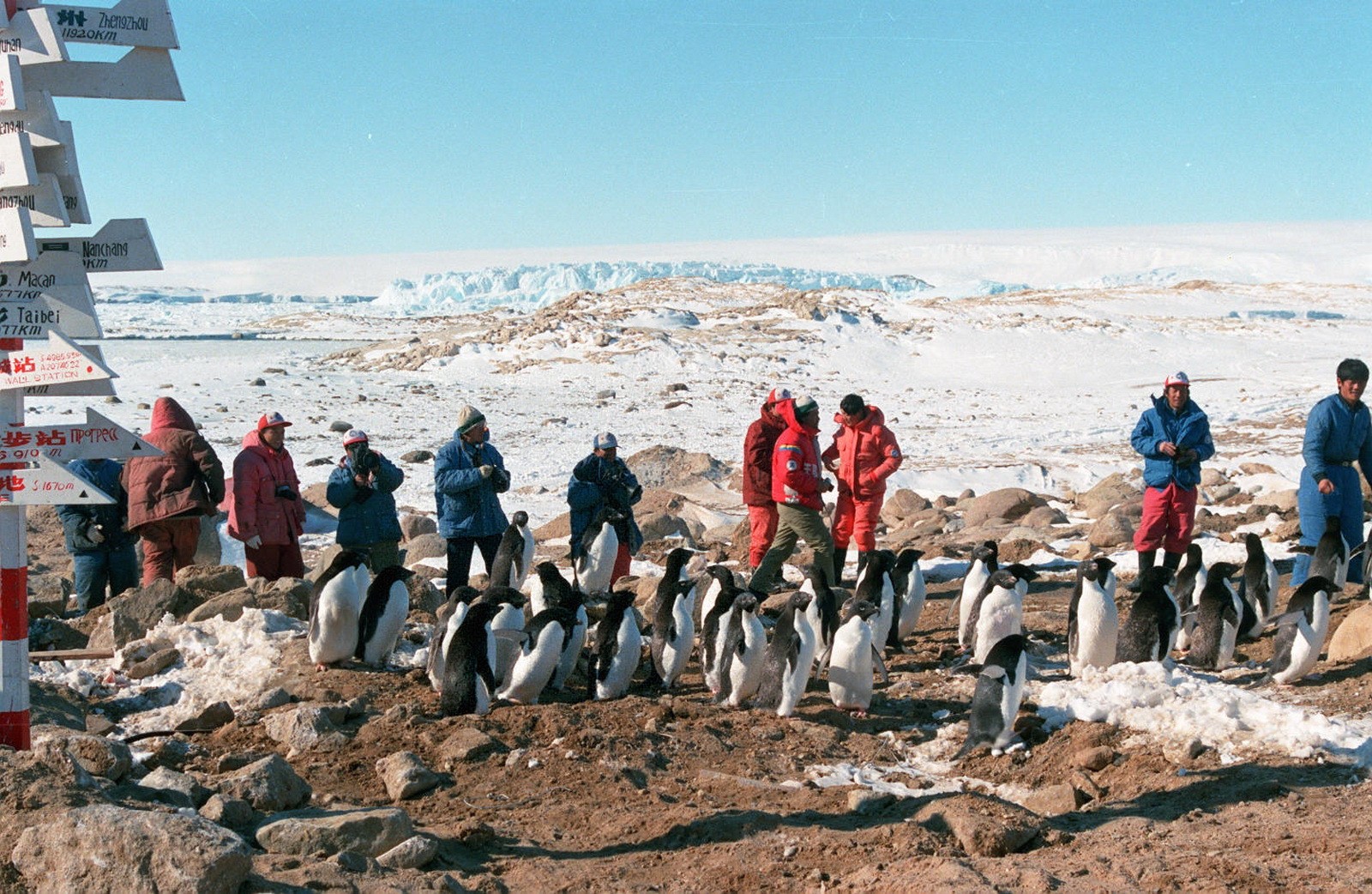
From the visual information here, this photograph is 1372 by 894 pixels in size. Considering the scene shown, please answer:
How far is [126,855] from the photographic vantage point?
336 centimetres

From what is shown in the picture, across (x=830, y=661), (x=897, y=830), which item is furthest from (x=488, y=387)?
(x=897, y=830)

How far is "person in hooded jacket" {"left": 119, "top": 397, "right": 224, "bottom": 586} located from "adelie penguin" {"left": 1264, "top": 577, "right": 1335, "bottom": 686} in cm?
647

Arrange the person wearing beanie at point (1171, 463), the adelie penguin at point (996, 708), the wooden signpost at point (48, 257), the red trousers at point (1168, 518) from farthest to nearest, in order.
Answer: the red trousers at point (1168, 518), the person wearing beanie at point (1171, 463), the adelie penguin at point (996, 708), the wooden signpost at point (48, 257)

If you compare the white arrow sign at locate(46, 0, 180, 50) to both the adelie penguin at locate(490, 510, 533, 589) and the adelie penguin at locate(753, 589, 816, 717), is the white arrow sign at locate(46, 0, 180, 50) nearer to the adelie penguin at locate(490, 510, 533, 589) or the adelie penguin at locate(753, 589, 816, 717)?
the adelie penguin at locate(753, 589, 816, 717)

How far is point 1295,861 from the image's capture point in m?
4.10

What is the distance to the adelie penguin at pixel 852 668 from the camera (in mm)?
6496

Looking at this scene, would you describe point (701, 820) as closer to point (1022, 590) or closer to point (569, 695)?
point (569, 695)

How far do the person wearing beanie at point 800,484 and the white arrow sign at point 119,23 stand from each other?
4.76 meters

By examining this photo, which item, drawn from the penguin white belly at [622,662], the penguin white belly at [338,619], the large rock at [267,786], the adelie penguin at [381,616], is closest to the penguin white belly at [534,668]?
the penguin white belly at [622,662]

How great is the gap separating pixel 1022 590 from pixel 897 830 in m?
3.17

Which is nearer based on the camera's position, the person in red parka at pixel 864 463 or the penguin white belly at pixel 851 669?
the penguin white belly at pixel 851 669

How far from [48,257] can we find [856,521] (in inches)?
239

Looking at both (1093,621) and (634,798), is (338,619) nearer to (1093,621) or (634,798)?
(634,798)

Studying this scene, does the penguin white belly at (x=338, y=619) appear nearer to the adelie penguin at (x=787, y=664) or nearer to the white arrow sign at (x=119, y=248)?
the adelie penguin at (x=787, y=664)
